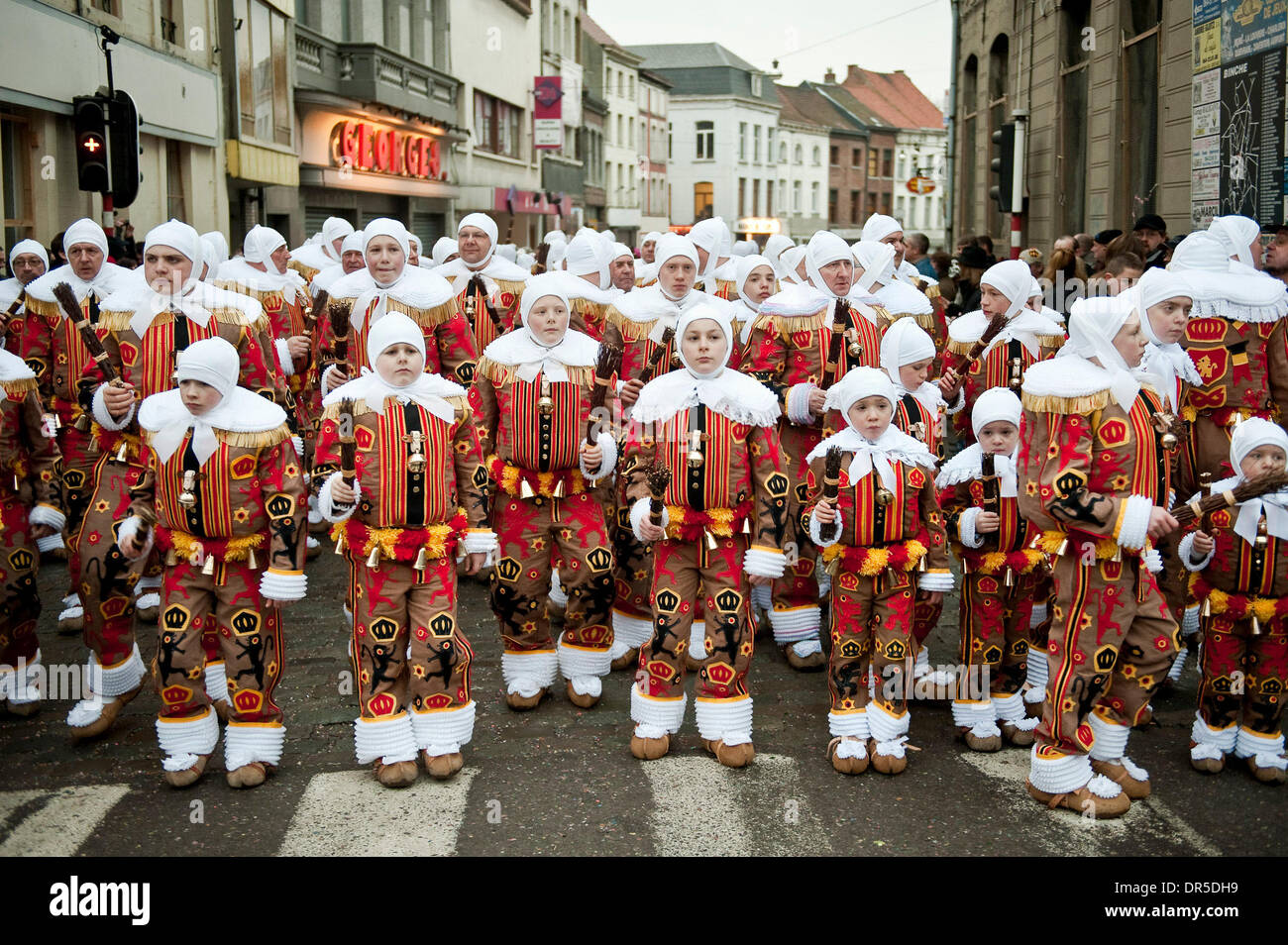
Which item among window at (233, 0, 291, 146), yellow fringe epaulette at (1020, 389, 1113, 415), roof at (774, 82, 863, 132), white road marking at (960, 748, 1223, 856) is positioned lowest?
white road marking at (960, 748, 1223, 856)

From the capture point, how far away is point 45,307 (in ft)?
24.9

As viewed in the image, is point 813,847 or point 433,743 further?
point 433,743

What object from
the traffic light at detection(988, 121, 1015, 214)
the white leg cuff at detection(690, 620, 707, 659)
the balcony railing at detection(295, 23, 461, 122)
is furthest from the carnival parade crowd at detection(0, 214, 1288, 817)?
the balcony railing at detection(295, 23, 461, 122)

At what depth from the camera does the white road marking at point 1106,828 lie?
16.4 feet

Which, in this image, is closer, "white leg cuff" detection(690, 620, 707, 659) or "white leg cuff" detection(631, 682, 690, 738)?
"white leg cuff" detection(631, 682, 690, 738)

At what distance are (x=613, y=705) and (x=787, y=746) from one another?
3.51 ft

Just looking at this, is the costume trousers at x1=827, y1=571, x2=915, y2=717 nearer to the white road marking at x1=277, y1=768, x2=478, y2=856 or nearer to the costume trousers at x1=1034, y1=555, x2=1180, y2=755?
the costume trousers at x1=1034, y1=555, x2=1180, y2=755

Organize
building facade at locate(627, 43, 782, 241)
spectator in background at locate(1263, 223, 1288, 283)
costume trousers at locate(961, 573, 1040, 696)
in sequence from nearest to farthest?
1. costume trousers at locate(961, 573, 1040, 696)
2. spectator in background at locate(1263, 223, 1288, 283)
3. building facade at locate(627, 43, 782, 241)

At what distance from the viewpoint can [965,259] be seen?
46.7ft

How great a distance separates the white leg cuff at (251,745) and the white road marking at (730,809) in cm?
167

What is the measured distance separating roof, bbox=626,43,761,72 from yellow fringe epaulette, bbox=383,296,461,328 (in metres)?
73.3

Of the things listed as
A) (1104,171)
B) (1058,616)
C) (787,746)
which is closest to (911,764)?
(787,746)

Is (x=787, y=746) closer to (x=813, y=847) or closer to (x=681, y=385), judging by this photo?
(x=813, y=847)

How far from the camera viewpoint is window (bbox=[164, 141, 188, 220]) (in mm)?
19312
